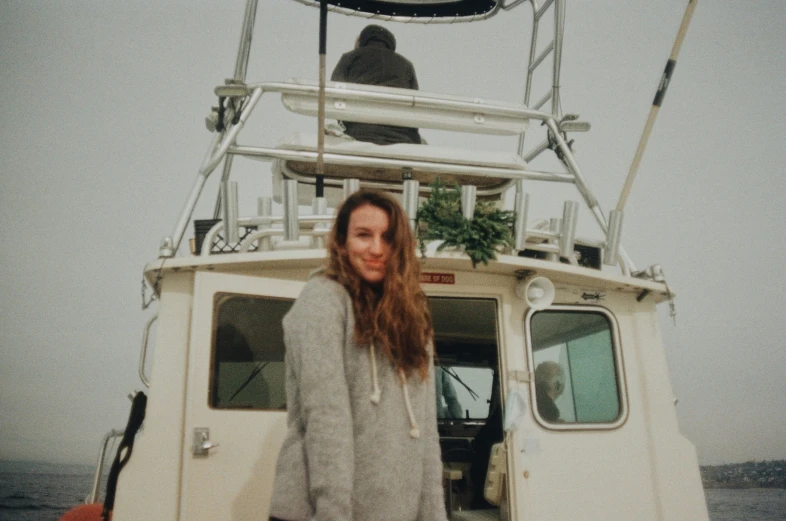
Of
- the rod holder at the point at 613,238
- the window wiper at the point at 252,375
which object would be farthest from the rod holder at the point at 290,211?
the rod holder at the point at 613,238

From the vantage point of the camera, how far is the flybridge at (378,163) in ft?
12.4

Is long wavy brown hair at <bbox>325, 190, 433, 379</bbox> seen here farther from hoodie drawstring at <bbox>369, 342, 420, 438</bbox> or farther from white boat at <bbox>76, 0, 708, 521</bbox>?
white boat at <bbox>76, 0, 708, 521</bbox>

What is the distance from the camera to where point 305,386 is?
5.72ft

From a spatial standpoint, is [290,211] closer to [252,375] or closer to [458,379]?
[252,375]

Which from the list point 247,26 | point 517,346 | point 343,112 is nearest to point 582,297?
point 517,346

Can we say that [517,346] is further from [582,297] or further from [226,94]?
[226,94]

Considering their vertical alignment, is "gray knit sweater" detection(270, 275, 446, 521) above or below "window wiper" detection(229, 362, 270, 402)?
below

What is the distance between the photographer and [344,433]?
67.1 inches

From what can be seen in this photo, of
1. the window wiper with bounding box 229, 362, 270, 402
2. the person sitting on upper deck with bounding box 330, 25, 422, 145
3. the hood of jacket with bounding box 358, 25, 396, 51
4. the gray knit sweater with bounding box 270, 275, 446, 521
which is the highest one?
the hood of jacket with bounding box 358, 25, 396, 51

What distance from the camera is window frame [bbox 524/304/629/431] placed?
408cm

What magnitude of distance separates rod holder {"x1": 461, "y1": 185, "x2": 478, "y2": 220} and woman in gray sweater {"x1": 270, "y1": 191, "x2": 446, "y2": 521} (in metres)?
1.63

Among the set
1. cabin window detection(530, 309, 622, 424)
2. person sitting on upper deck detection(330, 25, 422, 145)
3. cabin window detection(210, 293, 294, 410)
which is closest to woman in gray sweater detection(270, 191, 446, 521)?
cabin window detection(210, 293, 294, 410)

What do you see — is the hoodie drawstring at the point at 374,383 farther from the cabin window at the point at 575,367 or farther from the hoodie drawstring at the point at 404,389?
the cabin window at the point at 575,367

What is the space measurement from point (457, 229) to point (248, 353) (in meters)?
1.63
